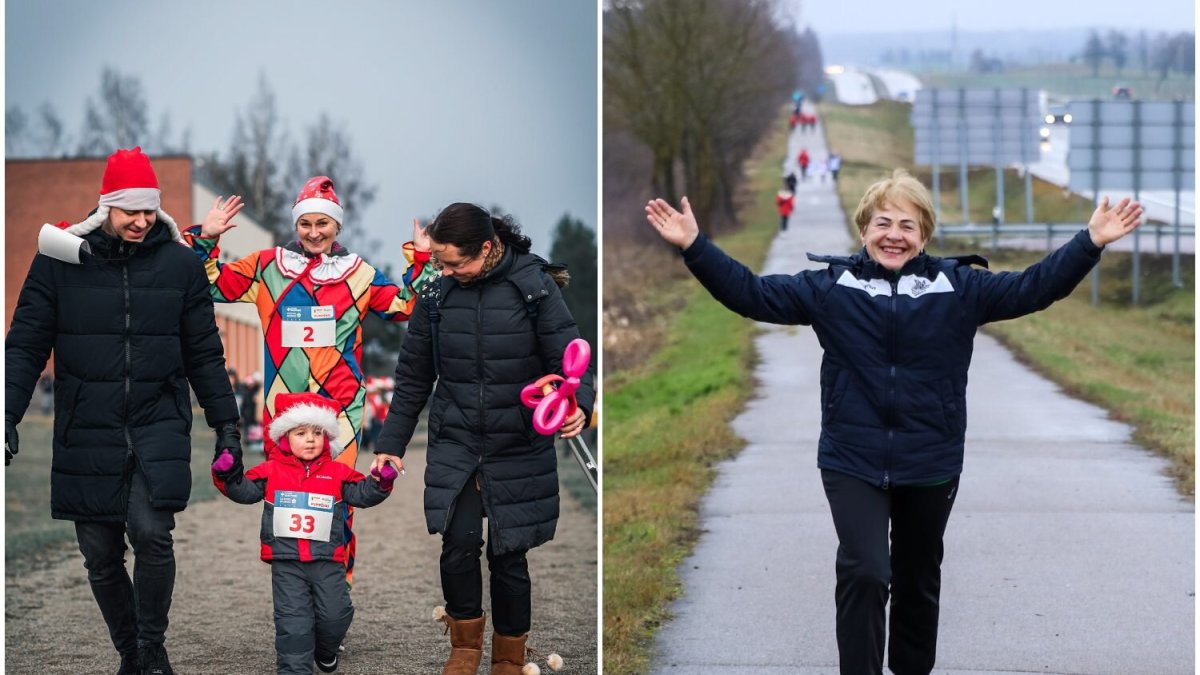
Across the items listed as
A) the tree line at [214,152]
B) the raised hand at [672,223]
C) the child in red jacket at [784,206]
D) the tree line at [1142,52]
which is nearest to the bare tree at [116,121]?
the tree line at [214,152]

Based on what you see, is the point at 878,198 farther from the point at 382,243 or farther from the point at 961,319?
the point at 382,243

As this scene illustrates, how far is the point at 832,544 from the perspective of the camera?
9359 millimetres

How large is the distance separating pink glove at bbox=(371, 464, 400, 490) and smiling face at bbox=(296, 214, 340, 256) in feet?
3.31

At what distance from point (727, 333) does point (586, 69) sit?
16584 mm

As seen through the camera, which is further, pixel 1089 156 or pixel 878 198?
pixel 1089 156

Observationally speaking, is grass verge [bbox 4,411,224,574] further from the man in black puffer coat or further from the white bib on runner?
the man in black puffer coat

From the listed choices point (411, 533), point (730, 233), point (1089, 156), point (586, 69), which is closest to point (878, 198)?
point (586, 69)

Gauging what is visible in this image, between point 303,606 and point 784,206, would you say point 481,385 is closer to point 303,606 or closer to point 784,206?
point 303,606

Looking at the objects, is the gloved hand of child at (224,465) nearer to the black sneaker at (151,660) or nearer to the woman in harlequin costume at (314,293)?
the woman in harlequin costume at (314,293)

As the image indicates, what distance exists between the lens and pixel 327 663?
6891 mm

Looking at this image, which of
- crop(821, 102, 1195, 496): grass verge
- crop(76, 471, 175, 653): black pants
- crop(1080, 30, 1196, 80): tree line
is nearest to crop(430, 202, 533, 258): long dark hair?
crop(76, 471, 175, 653): black pants

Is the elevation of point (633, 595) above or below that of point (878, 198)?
below

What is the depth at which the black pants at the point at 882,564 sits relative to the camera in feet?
17.9

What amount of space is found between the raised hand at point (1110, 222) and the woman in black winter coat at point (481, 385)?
1634 millimetres
